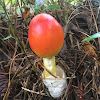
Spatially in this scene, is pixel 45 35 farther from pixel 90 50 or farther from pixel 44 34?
pixel 90 50

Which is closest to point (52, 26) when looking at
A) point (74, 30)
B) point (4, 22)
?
point (74, 30)

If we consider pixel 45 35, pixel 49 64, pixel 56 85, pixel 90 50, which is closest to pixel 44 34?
pixel 45 35

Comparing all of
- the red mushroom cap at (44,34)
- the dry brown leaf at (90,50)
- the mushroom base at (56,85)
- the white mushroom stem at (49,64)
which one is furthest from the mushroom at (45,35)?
the dry brown leaf at (90,50)

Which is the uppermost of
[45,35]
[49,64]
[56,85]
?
[45,35]

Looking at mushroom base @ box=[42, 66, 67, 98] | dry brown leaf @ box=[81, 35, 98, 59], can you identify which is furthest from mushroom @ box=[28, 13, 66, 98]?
dry brown leaf @ box=[81, 35, 98, 59]

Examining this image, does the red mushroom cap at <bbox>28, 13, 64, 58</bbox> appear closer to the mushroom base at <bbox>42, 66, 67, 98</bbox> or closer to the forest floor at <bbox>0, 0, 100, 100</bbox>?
the forest floor at <bbox>0, 0, 100, 100</bbox>

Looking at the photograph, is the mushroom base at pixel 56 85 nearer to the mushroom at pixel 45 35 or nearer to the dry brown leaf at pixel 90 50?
the mushroom at pixel 45 35

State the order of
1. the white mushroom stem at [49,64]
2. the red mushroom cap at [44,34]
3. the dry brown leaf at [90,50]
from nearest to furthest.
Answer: the red mushroom cap at [44,34] → the white mushroom stem at [49,64] → the dry brown leaf at [90,50]

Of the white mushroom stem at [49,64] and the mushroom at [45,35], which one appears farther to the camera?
the white mushroom stem at [49,64]
